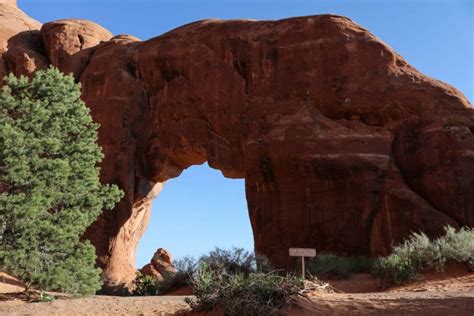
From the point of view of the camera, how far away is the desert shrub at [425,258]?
13398 millimetres

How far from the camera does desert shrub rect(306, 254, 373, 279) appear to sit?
16.0 m

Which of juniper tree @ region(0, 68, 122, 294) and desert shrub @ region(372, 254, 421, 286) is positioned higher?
juniper tree @ region(0, 68, 122, 294)

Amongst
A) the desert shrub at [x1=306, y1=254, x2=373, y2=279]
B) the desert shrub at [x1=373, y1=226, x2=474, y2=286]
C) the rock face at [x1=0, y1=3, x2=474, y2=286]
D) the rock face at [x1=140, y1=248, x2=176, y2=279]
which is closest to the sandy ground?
the desert shrub at [x1=373, y1=226, x2=474, y2=286]

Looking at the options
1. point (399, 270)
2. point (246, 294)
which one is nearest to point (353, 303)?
point (246, 294)

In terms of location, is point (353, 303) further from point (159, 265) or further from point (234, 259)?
point (159, 265)

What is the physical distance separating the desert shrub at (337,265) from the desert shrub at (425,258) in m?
1.79

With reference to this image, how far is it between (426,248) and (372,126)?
6.25 m

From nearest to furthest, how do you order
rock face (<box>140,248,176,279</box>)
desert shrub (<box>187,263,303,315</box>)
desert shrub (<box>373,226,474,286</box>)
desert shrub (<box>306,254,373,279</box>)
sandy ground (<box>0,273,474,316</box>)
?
1. sandy ground (<box>0,273,474,316</box>)
2. desert shrub (<box>187,263,303,315</box>)
3. desert shrub (<box>373,226,474,286</box>)
4. desert shrub (<box>306,254,373,279</box>)
5. rock face (<box>140,248,176,279</box>)

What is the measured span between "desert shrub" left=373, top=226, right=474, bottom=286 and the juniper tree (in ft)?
26.6

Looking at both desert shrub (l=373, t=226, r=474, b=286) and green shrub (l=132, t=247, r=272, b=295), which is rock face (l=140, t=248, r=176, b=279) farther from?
desert shrub (l=373, t=226, r=474, b=286)

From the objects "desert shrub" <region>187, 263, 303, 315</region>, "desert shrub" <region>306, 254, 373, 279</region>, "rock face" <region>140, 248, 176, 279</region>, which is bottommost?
"rock face" <region>140, 248, 176, 279</region>

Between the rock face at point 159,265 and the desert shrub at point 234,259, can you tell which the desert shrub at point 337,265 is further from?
the rock face at point 159,265

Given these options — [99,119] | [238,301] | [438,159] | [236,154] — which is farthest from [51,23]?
[238,301]

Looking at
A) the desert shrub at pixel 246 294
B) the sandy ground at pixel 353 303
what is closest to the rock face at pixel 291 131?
the sandy ground at pixel 353 303
